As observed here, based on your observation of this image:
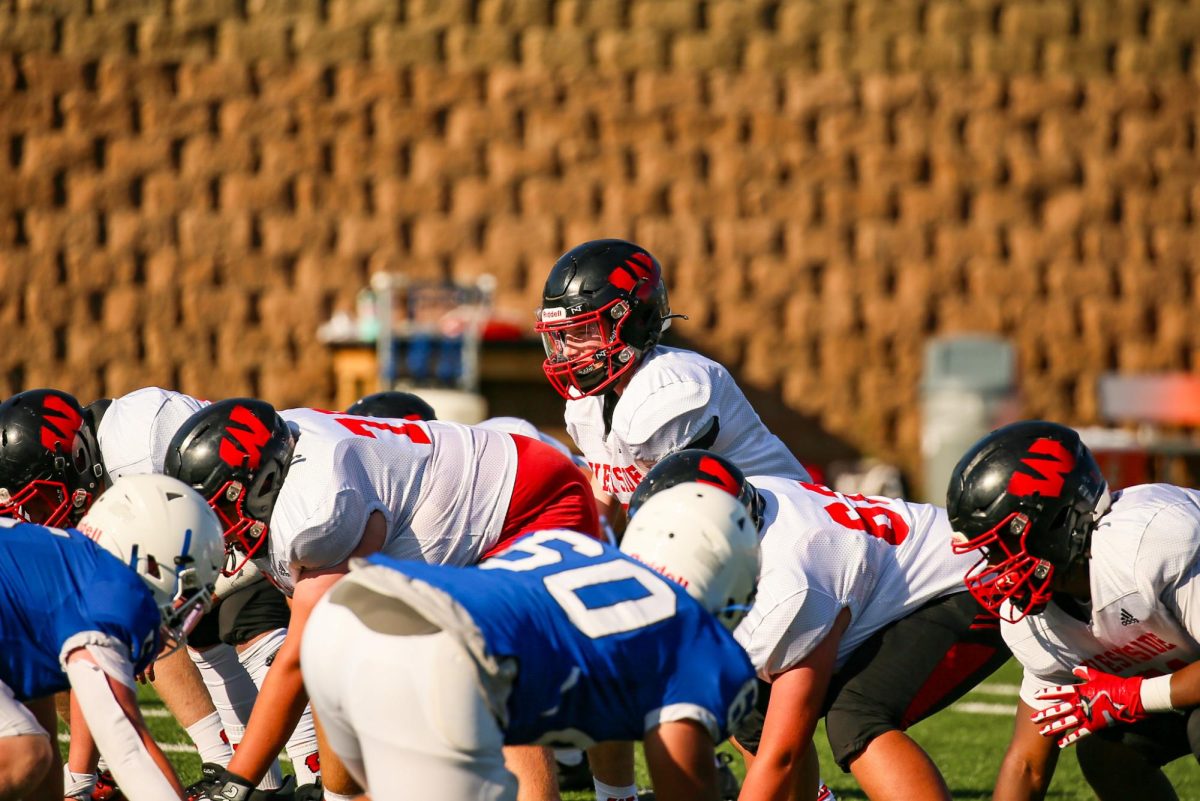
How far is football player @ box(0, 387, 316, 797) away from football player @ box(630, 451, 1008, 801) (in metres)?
1.42

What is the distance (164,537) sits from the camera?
300cm

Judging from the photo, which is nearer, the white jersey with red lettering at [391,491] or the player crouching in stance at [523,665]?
the player crouching in stance at [523,665]

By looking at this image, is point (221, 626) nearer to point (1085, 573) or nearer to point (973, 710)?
point (1085, 573)

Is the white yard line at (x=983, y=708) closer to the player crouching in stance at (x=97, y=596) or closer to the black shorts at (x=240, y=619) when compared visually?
the black shorts at (x=240, y=619)

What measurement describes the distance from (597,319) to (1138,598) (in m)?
1.57

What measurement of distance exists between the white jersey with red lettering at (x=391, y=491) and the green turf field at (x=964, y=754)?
1.13 metres

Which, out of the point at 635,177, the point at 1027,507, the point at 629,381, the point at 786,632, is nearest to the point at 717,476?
the point at 786,632

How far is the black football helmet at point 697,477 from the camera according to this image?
10.9 feet

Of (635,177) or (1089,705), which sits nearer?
(1089,705)

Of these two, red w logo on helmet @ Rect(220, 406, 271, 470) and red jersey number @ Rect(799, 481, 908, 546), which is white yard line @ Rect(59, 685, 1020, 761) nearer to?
red w logo on helmet @ Rect(220, 406, 271, 470)

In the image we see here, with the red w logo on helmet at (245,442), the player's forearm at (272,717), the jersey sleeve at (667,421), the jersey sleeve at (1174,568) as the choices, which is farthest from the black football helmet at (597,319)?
the jersey sleeve at (1174,568)

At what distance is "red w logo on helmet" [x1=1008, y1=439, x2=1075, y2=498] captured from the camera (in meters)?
3.33

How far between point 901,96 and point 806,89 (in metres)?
0.81

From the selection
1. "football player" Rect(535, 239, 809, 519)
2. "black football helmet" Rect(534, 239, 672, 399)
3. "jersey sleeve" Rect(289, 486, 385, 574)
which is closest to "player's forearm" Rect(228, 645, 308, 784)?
"jersey sleeve" Rect(289, 486, 385, 574)
